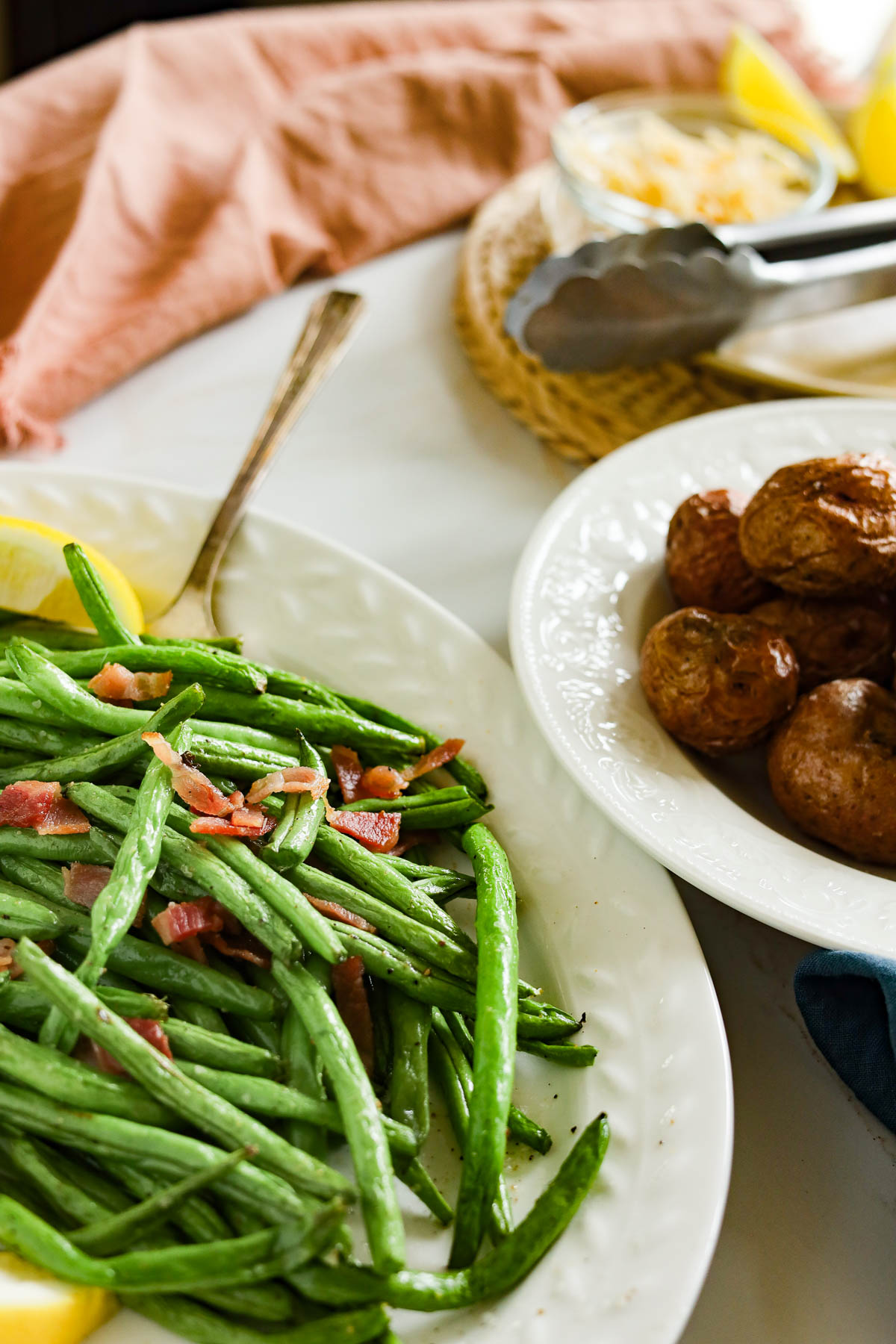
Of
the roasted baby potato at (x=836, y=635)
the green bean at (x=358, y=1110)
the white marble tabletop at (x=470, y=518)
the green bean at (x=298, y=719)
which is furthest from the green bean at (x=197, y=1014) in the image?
the roasted baby potato at (x=836, y=635)

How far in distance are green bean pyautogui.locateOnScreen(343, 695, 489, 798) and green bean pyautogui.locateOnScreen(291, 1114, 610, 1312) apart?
26.2 inches

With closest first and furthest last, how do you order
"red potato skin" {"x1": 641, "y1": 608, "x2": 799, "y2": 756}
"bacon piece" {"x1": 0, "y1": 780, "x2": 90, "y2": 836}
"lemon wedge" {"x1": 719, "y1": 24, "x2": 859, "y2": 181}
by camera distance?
"bacon piece" {"x1": 0, "y1": 780, "x2": 90, "y2": 836} < "red potato skin" {"x1": 641, "y1": 608, "x2": 799, "y2": 756} < "lemon wedge" {"x1": 719, "y1": 24, "x2": 859, "y2": 181}

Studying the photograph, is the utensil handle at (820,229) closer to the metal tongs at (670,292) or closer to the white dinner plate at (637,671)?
the metal tongs at (670,292)

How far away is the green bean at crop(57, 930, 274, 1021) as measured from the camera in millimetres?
1614

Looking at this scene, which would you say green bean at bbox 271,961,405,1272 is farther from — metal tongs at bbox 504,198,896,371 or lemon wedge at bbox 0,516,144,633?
metal tongs at bbox 504,198,896,371

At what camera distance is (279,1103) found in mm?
1485

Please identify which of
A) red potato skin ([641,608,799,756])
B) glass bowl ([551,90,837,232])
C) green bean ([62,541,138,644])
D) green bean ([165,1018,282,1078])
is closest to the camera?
green bean ([165,1018,282,1078])

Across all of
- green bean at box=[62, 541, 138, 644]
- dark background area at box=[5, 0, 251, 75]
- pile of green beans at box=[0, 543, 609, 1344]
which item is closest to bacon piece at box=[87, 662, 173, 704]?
pile of green beans at box=[0, 543, 609, 1344]

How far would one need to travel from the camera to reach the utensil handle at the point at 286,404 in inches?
96.7

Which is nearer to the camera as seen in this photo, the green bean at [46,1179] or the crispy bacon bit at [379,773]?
the green bean at [46,1179]

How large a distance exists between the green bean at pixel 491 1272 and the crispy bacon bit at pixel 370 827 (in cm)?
55

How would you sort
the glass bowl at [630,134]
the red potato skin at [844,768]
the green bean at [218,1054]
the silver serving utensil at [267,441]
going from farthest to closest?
the glass bowl at [630,134] < the silver serving utensil at [267,441] < the red potato skin at [844,768] < the green bean at [218,1054]

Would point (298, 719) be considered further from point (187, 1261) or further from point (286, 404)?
point (286, 404)

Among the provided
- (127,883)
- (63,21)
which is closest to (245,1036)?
(127,883)
